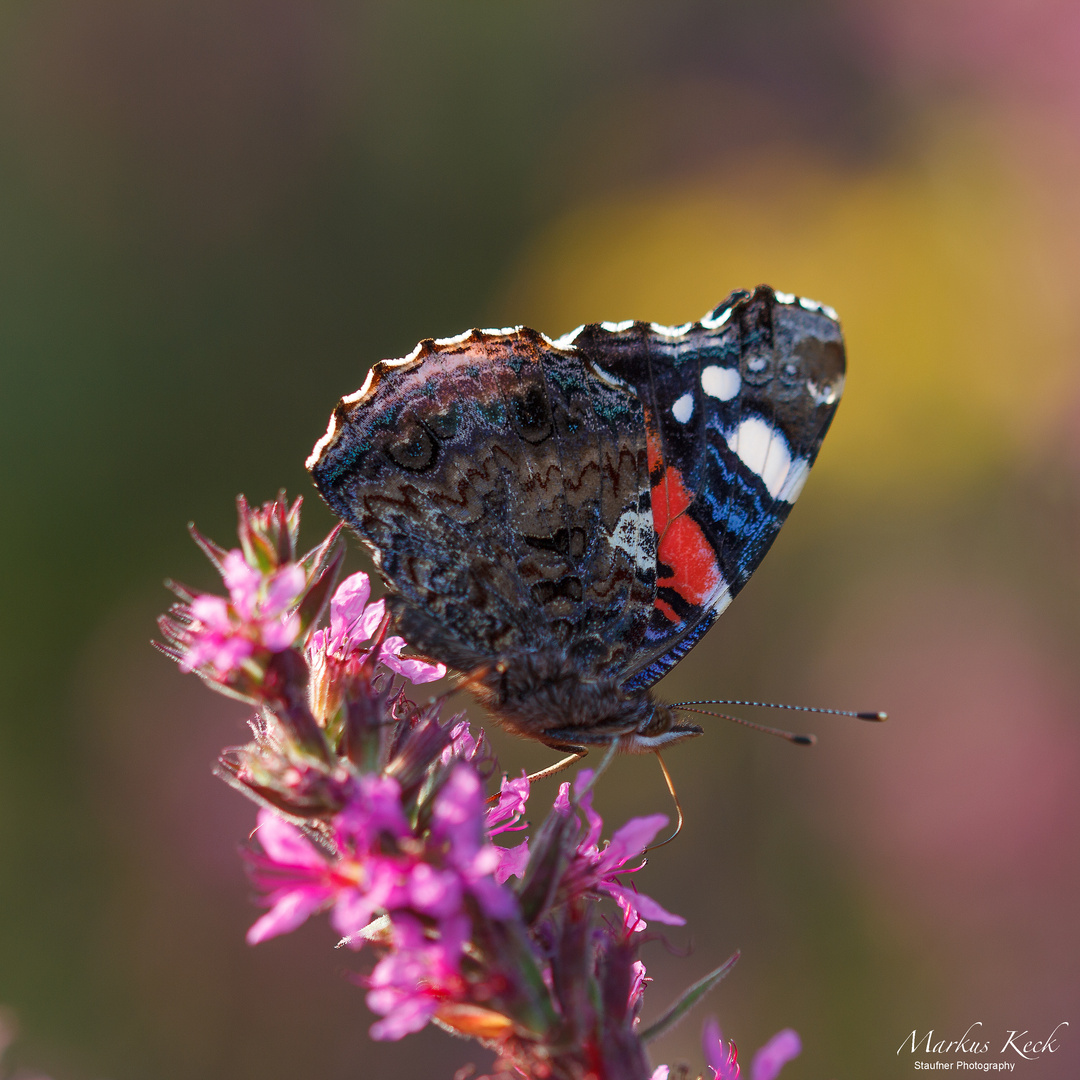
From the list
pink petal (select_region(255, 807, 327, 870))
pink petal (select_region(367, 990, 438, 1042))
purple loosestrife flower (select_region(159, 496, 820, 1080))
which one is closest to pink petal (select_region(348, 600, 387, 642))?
purple loosestrife flower (select_region(159, 496, 820, 1080))

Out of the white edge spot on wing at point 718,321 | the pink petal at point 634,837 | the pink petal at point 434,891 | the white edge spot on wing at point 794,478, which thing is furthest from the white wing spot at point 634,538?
the pink petal at point 434,891

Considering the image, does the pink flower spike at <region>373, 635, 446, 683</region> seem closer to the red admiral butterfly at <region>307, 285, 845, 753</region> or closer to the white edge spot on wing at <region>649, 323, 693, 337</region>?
the red admiral butterfly at <region>307, 285, 845, 753</region>

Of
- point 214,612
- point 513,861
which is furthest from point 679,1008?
point 214,612

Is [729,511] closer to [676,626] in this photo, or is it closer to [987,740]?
[676,626]

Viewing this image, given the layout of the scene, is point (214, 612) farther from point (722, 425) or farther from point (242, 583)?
point (722, 425)

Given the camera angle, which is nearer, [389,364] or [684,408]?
[389,364]

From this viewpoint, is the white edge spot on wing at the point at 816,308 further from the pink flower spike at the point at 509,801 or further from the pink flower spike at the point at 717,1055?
the pink flower spike at the point at 717,1055

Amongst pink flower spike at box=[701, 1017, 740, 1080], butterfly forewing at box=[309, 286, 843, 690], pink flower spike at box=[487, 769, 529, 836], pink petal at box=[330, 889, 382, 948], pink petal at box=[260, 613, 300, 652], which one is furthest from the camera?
butterfly forewing at box=[309, 286, 843, 690]
